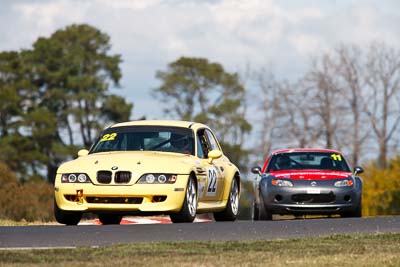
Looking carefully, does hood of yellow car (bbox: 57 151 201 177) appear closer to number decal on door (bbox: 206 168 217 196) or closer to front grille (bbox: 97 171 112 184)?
front grille (bbox: 97 171 112 184)

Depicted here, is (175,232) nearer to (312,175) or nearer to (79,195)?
(79,195)

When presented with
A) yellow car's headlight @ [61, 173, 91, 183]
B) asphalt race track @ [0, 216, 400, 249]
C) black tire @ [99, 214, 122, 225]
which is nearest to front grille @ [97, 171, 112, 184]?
yellow car's headlight @ [61, 173, 91, 183]

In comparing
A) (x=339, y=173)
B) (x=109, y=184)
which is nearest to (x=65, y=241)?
(x=109, y=184)

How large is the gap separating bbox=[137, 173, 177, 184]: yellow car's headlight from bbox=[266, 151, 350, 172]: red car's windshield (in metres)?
5.23

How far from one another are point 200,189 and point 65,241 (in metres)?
5.00

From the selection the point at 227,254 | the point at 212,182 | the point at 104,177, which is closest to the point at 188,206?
the point at 104,177

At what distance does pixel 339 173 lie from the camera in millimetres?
21609

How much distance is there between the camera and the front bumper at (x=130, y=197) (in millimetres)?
17234

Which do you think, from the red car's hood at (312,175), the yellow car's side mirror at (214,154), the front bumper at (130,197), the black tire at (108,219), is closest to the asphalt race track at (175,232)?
the front bumper at (130,197)

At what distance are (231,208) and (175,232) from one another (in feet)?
17.5

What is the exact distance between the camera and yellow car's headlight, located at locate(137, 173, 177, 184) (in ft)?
56.7

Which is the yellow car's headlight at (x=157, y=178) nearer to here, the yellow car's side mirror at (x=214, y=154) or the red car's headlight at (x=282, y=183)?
the yellow car's side mirror at (x=214, y=154)

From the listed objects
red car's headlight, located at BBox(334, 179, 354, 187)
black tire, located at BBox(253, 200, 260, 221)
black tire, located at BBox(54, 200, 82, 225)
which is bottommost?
black tire, located at BBox(253, 200, 260, 221)

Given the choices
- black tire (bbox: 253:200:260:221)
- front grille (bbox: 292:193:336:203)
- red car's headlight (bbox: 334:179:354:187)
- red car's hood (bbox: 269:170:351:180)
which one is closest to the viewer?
front grille (bbox: 292:193:336:203)
